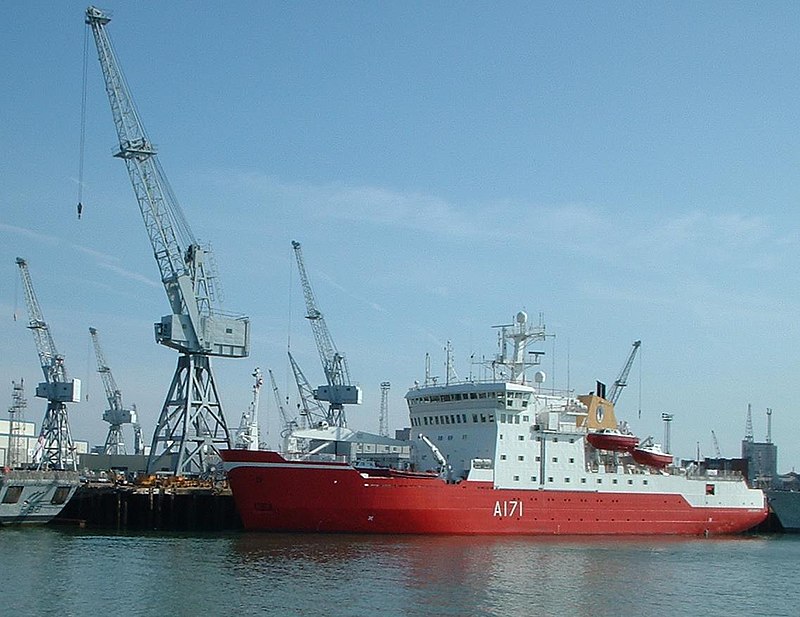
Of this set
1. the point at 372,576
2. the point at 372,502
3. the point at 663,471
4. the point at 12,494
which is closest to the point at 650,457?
the point at 663,471

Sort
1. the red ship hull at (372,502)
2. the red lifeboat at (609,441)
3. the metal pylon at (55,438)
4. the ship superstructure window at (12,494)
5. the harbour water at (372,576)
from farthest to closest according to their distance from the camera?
the metal pylon at (55,438) < the red lifeboat at (609,441) < the ship superstructure window at (12,494) < the red ship hull at (372,502) < the harbour water at (372,576)

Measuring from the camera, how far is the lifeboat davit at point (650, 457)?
54.3m

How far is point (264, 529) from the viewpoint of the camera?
44875mm

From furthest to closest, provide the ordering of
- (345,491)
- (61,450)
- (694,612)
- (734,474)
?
(61,450) < (734,474) < (345,491) < (694,612)

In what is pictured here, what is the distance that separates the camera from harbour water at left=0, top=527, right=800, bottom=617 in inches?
1201

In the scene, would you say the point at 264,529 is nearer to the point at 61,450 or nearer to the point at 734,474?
the point at 734,474

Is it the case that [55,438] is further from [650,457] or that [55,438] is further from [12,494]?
[650,457]

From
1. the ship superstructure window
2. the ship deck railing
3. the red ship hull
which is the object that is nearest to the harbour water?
the red ship hull

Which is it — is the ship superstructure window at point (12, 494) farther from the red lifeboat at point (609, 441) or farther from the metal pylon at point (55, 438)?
the metal pylon at point (55, 438)

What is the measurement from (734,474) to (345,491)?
89.8ft

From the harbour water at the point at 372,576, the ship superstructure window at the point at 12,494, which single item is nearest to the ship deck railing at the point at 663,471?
the harbour water at the point at 372,576

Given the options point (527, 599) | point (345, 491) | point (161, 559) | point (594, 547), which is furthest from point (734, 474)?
point (161, 559)

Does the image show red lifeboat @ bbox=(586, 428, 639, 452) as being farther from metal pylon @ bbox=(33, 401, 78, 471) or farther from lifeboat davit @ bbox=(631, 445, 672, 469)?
metal pylon @ bbox=(33, 401, 78, 471)

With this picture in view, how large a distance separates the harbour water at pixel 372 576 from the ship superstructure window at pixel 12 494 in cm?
179
